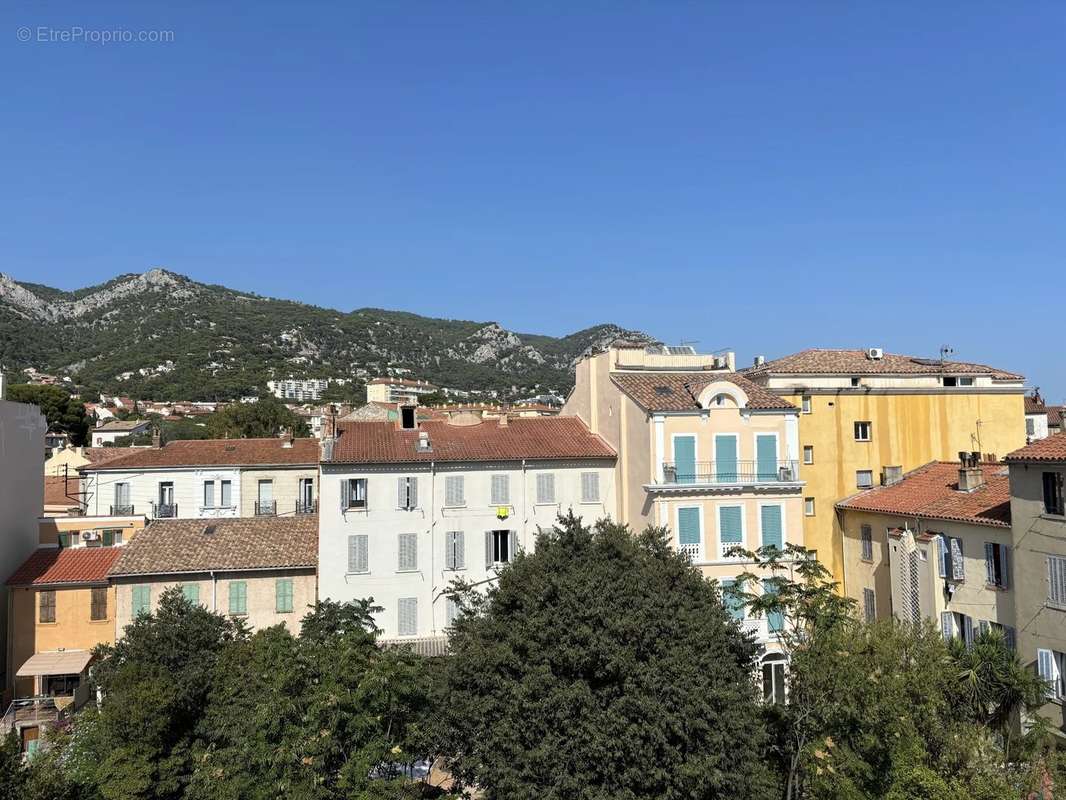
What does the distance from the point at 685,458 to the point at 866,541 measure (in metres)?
10.2

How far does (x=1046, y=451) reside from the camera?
24.3m

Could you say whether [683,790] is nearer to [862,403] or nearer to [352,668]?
[352,668]

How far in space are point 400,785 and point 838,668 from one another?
12.7 meters

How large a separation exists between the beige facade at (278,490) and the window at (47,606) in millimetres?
12115

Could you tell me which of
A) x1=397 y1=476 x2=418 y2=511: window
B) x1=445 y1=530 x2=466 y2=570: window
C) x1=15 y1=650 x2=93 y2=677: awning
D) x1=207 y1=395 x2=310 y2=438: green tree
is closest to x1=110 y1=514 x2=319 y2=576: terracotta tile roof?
x1=15 y1=650 x2=93 y2=677: awning

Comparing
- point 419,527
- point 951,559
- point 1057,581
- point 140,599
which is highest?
point 419,527

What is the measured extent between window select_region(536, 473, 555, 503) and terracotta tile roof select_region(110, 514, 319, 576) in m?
10.8

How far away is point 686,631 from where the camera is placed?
20.4 metres

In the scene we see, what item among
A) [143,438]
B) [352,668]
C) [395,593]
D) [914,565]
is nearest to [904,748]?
[914,565]

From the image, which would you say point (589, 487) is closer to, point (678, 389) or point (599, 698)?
point (678, 389)

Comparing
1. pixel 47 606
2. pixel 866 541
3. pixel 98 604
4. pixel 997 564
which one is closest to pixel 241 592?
pixel 98 604

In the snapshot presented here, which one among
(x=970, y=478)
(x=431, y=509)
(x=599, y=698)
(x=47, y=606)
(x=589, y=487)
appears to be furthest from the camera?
(x=589, y=487)

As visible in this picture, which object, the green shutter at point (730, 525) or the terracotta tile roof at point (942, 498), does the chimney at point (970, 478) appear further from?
the green shutter at point (730, 525)

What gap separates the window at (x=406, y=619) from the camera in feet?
109
